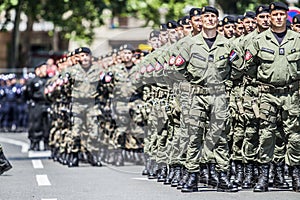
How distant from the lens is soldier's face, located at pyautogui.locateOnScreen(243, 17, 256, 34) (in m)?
13.2

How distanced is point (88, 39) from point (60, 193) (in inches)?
1058

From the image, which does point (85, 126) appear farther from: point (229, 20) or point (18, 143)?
point (18, 143)

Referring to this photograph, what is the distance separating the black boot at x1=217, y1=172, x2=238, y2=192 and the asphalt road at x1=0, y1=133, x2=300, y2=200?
86mm

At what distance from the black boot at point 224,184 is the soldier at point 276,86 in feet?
0.93

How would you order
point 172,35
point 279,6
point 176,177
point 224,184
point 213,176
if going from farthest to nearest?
1. point 172,35
2. point 176,177
3. point 213,176
4. point 224,184
5. point 279,6

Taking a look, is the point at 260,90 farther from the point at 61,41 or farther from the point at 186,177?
Answer: the point at 61,41

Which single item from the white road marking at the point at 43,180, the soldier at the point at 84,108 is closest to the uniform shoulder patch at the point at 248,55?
the white road marking at the point at 43,180

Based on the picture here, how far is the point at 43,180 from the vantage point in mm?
14062

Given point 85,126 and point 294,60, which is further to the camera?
point 85,126

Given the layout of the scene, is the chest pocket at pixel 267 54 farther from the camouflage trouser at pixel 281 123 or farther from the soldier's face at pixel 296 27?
the soldier's face at pixel 296 27

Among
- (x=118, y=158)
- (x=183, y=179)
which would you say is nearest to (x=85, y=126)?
(x=118, y=158)

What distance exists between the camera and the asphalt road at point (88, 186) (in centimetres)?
1171

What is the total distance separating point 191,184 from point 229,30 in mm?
2445

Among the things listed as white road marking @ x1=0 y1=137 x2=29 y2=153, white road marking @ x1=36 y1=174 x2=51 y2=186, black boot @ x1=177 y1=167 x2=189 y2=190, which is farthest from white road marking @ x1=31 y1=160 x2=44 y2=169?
black boot @ x1=177 y1=167 x2=189 y2=190
